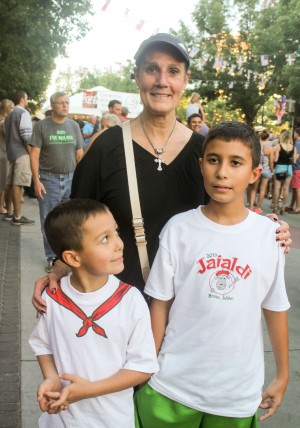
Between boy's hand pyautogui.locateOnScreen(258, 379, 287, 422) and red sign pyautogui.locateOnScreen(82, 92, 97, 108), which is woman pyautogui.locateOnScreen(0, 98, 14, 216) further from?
red sign pyautogui.locateOnScreen(82, 92, 97, 108)

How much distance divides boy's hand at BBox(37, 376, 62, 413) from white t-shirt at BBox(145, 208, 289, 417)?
0.36 meters

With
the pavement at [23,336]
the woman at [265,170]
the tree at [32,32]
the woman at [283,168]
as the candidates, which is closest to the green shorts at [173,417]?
the pavement at [23,336]

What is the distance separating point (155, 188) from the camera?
2.17 metres

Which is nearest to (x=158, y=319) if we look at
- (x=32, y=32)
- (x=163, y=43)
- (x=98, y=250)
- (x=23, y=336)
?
(x=98, y=250)

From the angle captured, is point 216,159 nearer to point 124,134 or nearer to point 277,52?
point 124,134

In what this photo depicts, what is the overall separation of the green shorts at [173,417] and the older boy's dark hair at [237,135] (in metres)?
0.87

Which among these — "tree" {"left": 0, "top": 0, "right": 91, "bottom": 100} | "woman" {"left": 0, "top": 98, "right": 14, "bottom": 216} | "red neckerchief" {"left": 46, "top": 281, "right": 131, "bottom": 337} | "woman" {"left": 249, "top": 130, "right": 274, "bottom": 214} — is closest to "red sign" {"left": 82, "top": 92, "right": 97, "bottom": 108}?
"tree" {"left": 0, "top": 0, "right": 91, "bottom": 100}

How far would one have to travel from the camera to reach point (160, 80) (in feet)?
6.97

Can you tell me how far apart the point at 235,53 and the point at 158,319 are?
34.4 meters

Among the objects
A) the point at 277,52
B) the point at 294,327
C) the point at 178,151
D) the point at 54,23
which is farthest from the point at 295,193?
the point at 277,52

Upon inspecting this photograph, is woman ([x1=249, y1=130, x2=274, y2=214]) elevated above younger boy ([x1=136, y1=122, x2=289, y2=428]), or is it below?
below

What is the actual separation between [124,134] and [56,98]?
172 inches

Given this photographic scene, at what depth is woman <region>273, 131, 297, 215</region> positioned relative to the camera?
11781 millimetres

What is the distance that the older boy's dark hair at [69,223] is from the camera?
5.86ft
